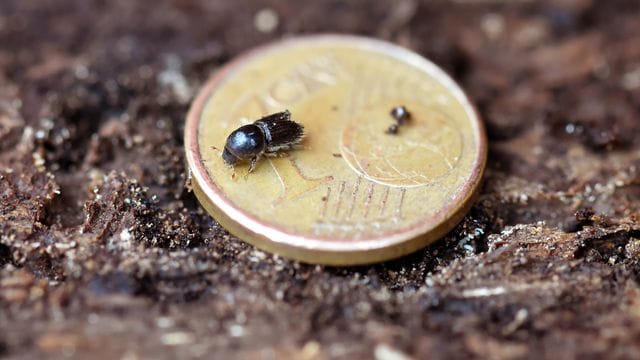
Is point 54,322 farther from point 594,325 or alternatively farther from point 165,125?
point 594,325

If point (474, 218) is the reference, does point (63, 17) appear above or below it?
above

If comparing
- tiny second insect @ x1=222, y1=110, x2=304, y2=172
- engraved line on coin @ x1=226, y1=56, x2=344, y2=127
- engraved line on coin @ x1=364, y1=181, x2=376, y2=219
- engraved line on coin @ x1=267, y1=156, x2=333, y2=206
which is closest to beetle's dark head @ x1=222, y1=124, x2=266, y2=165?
tiny second insect @ x1=222, y1=110, x2=304, y2=172

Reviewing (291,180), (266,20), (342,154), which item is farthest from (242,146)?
(266,20)

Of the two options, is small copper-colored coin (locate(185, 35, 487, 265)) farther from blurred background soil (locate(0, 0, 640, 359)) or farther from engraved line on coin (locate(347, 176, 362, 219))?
blurred background soil (locate(0, 0, 640, 359))

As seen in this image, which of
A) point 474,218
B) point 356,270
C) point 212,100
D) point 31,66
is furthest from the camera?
point 31,66

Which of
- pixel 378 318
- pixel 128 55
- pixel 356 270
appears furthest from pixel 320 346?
pixel 128 55

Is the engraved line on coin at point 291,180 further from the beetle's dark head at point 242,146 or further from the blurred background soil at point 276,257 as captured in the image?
the blurred background soil at point 276,257

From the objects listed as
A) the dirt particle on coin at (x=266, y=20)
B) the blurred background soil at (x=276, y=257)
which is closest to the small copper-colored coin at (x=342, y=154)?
the blurred background soil at (x=276, y=257)
